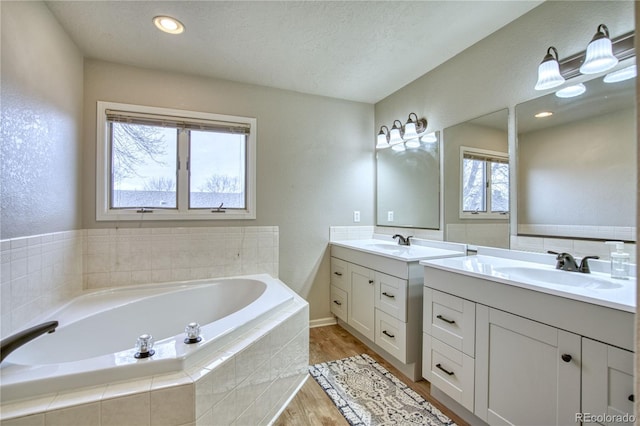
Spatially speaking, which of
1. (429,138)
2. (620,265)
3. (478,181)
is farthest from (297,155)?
(620,265)

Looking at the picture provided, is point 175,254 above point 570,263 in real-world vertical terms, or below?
below

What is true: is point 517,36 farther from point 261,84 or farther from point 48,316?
point 48,316

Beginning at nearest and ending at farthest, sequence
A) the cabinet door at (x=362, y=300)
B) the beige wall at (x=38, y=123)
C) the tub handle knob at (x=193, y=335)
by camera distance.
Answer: the tub handle knob at (x=193, y=335), the beige wall at (x=38, y=123), the cabinet door at (x=362, y=300)

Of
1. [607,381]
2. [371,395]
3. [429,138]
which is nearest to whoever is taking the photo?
[607,381]

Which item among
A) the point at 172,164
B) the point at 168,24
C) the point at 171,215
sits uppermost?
the point at 168,24

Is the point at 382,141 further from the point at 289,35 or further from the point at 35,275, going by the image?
the point at 35,275

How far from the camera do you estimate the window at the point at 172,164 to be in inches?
89.7

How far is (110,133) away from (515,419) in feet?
10.6

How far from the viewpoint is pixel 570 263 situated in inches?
56.6

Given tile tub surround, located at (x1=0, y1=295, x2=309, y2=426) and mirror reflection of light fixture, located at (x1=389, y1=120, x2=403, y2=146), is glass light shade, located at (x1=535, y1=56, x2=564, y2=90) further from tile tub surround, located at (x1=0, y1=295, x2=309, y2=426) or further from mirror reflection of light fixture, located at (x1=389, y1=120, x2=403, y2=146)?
tile tub surround, located at (x1=0, y1=295, x2=309, y2=426)

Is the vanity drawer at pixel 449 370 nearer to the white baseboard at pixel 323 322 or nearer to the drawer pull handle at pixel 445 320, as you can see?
the drawer pull handle at pixel 445 320

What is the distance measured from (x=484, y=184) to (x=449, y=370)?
1.29 m

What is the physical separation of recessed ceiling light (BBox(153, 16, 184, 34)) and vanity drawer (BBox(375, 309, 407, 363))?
252cm

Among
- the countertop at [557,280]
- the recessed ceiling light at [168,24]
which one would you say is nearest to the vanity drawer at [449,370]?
the countertop at [557,280]
